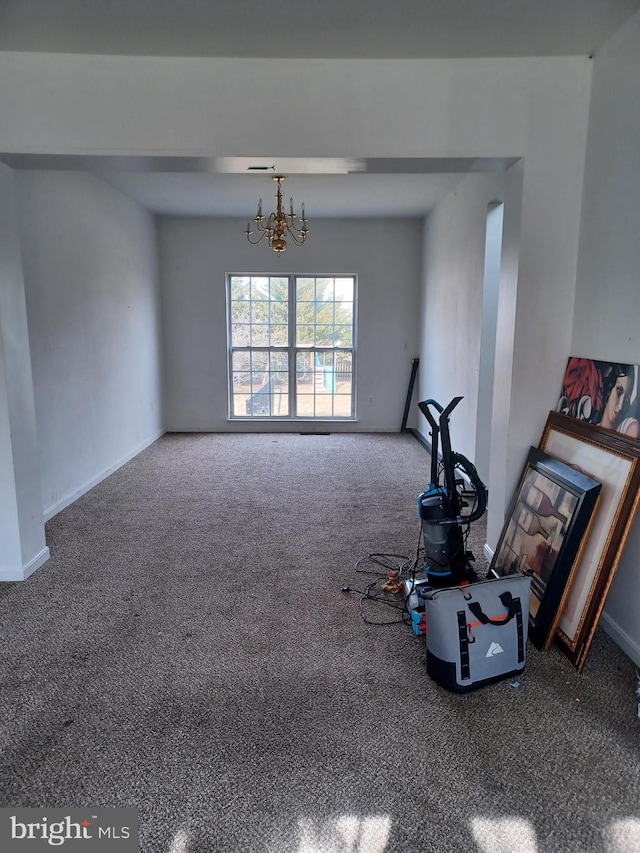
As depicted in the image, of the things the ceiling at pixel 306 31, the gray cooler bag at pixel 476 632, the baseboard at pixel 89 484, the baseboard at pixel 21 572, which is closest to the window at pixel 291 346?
the baseboard at pixel 89 484

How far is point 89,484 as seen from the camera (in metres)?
4.59

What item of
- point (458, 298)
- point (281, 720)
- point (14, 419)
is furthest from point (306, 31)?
point (458, 298)

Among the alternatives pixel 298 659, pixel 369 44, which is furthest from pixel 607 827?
pixel 369 44

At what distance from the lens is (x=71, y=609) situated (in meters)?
2.63

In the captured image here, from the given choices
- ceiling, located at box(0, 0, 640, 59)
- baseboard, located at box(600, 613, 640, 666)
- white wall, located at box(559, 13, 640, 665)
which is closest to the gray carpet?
baseboard, located at box(600, 613, 640, 666)

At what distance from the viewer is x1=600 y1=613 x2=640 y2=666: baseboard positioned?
2.18 meters

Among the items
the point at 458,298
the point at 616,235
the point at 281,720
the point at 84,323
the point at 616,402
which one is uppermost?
the point at 616,235

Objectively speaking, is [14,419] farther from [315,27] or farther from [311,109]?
[315,27]

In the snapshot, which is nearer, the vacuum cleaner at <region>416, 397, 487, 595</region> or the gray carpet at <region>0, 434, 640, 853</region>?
the gray carpet at <region>0, 434, 640, 853</region>

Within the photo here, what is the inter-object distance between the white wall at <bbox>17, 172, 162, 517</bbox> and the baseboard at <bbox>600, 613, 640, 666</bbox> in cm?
366

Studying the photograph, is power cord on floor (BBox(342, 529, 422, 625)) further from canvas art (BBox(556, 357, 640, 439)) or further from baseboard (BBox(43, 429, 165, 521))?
baseboard (BBox(43, 429, 165, 521))

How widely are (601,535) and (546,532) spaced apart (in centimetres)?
28

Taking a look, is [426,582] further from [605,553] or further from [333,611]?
[605,553]

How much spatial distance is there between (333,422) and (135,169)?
460 centimetres
